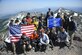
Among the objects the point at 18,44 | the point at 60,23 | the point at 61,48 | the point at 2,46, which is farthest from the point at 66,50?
the point at 2,46

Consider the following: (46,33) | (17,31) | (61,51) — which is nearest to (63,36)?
(61,51)

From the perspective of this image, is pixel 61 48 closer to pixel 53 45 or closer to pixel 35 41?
pixel 53 45

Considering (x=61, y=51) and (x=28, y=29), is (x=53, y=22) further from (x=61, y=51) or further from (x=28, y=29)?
(x=61, y=51)

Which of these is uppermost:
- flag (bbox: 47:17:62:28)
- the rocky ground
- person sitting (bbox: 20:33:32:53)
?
flag (bbox: 47:17:62:28)

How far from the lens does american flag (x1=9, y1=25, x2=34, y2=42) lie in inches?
665

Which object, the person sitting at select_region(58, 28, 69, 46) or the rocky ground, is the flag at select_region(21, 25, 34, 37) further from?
the person sitting at select_region(58, 28, 69, 46)

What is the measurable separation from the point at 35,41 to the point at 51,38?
132 cm

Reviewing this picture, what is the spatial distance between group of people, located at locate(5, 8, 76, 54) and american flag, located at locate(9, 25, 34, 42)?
32 centimetres

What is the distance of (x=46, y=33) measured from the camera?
677 inches

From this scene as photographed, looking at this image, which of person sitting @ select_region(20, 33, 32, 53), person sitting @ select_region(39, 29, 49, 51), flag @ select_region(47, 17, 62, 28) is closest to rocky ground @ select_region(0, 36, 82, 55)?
person sitting @ select_region(20, 33, 32, 53)

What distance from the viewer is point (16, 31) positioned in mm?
16969

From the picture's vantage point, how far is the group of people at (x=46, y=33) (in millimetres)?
16312

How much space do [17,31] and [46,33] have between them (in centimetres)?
223

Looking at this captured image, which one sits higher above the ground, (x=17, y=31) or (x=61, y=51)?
(x=17, y=31)
